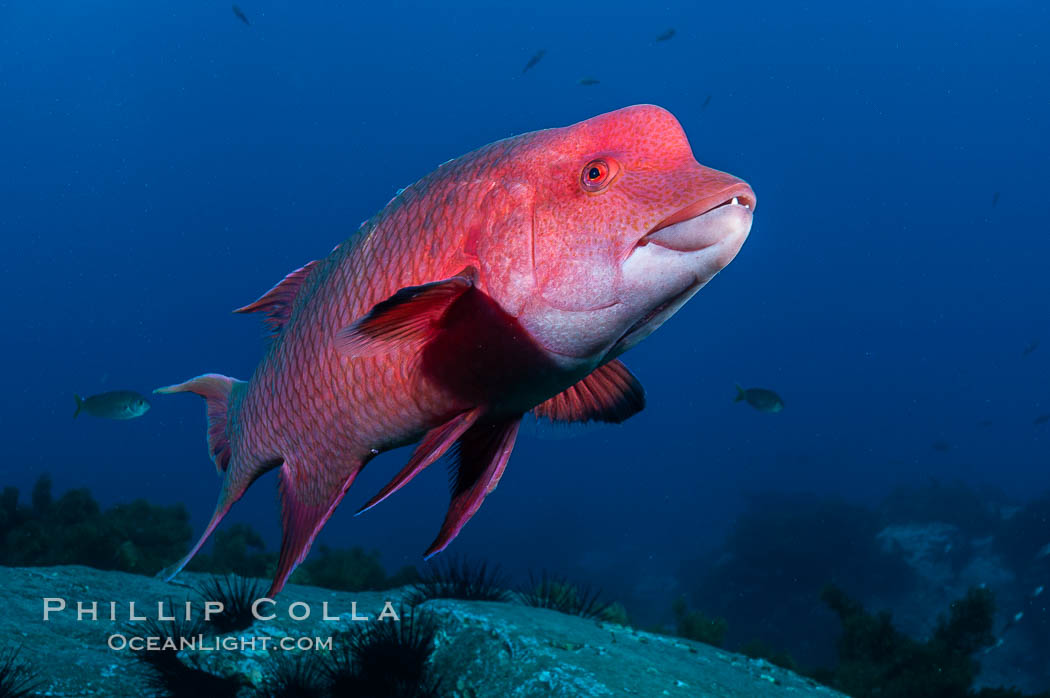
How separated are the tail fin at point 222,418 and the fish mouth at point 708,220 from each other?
75.8 inches

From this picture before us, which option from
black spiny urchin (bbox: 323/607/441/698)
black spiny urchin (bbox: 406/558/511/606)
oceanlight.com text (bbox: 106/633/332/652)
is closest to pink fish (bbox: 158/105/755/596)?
black spiny urchin (bbox: 323/607/441/698)

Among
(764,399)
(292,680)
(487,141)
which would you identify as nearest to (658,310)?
(292,680)

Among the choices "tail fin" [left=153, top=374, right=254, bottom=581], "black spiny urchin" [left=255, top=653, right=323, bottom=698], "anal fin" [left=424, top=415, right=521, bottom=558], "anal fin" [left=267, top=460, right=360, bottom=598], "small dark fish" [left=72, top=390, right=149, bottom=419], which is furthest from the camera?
"small dark fish" [left=72, top=390, right=149, bottom=419]

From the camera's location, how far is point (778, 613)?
16469 millimetres

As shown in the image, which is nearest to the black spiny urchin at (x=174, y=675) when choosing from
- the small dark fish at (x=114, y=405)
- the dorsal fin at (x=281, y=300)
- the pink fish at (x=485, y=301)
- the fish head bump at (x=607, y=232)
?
the pink fish at (x=485, y=301)

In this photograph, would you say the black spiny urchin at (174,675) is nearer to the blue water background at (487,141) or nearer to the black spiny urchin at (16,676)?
the black spiny urchin at (16,676)

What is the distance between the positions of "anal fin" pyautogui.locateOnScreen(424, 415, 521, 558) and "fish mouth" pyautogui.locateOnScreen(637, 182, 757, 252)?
2.66 ft

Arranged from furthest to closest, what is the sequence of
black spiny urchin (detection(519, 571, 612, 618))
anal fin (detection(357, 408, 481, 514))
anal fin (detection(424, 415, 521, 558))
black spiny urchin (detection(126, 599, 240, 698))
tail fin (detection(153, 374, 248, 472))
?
black spiny urchin (detection(519, 571, 612, 618)) < black spiny urchin (detection(126, 599, 240, 698)) < tail fin (detection(153, 374, 248, 472)) < anal fin (detection(424, 415, 521, 558)) < anal fin (detection(357, 408, 481, 514))

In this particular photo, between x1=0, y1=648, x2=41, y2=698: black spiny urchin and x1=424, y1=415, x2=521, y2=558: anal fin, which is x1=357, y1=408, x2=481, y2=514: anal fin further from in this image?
x1=0, y1=648, x2=41, y2=698: black spiny urchin

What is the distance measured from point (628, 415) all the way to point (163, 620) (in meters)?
4.73

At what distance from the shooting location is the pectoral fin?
1319 mm

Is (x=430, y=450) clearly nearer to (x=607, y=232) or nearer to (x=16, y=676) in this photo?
(x=607, y=232)

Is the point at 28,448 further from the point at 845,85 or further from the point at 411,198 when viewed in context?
the point at 845,85

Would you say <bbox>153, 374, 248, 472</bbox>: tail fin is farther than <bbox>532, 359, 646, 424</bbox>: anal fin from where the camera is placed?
Yes
